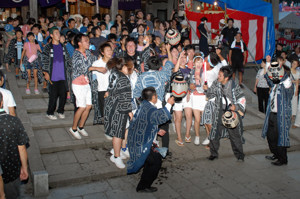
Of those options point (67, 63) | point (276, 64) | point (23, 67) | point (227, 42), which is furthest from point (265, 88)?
point (23, 67)

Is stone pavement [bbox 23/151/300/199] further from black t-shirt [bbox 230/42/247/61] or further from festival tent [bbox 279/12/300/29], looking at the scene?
festival tent [bbox 279/12/300/29]

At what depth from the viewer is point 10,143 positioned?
14.0ft

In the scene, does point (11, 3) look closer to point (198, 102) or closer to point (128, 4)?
point (128, 4)

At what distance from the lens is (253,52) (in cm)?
1210

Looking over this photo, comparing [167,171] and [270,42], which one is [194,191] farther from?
[270,42]

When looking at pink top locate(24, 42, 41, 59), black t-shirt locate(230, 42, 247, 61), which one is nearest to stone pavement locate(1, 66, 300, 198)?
pink top locate(24, 42, 41, 59)

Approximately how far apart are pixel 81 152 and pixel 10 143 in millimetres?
2692

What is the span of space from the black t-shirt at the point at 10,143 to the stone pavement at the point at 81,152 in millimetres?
1038

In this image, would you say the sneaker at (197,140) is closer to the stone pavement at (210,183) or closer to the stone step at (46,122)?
the stone pavement at (210,183)

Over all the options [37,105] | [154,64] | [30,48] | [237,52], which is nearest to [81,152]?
[154,64]

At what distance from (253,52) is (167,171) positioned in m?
7.22

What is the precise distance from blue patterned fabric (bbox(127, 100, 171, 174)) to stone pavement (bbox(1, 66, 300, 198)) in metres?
0.72

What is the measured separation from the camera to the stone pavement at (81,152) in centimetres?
583

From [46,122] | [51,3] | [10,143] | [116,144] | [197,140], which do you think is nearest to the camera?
[10,143]
